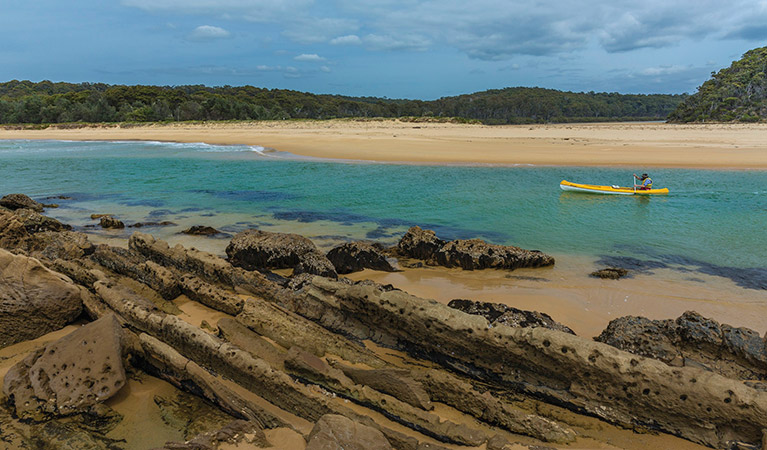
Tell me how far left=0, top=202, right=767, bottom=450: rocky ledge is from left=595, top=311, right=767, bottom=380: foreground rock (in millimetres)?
12

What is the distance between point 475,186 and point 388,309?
1476 centimetres

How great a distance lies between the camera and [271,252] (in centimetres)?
813

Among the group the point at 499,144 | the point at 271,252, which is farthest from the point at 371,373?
the point at 499,144

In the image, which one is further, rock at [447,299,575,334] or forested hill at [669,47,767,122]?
forested hill at [669,47,767,122]

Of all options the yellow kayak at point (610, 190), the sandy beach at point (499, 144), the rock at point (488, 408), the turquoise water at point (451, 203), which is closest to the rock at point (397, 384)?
the rock at point (488, 408)

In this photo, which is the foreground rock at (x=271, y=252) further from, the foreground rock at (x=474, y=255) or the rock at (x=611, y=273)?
the rock at (x=611, y=273)

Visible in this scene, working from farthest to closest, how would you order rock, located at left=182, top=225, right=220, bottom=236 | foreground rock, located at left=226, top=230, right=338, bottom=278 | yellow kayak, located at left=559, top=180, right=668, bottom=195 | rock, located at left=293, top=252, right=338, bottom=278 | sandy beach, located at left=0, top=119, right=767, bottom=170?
sandy beach, located at left=0, top=119, right=767, bottom=170, yellow kayak, located at left=559, top=180, right=668, bottom=195, rock, located at left=182, top=225, right=220, bottom=236, foreground rock, located at left=226, top=230, right=338, bottom=278, rock, located at left=293, top=252, right=338, bottom=278

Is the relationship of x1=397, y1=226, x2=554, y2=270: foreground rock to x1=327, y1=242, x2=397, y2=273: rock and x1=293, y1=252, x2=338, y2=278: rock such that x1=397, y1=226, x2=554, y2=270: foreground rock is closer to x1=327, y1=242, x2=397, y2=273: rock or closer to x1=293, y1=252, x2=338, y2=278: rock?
x1=327, y1=242, x2=397, y2=273: rock

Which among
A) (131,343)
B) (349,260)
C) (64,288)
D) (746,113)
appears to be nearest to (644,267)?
(349,260)

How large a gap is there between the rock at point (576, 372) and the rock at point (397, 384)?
584 millimetres

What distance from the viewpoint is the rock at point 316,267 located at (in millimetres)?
7273

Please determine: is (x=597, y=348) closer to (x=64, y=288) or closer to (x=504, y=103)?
(x=64, y=288)

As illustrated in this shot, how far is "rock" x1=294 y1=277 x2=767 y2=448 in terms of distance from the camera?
11.0 feet

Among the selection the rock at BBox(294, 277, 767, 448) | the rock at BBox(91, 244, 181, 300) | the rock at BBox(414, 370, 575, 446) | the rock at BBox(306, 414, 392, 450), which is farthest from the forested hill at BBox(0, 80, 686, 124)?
the rock at BBox(306, 414, 392, 450)
